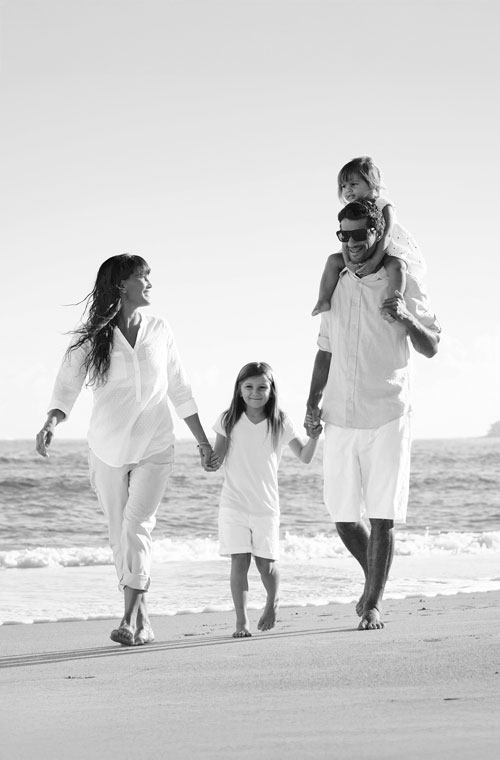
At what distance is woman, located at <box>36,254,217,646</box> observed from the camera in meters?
5.05

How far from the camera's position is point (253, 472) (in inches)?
214

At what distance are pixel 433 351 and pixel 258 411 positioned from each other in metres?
1.06

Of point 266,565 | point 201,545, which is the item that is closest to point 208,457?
point 266,565

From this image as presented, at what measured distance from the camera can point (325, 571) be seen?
30.1 ft

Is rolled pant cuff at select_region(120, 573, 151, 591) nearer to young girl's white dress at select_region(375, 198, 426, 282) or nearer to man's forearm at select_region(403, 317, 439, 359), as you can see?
man's forearm at select_region(403, 317, 439, 359)

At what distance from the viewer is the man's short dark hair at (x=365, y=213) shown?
5.07 m

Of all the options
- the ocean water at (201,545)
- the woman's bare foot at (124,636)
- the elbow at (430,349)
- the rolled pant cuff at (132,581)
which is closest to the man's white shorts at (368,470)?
the elbow at (430,349)

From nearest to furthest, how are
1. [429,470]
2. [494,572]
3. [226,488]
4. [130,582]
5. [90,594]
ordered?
[130,582]
[226,488]
[90,594]
[494,572]
[429,470]

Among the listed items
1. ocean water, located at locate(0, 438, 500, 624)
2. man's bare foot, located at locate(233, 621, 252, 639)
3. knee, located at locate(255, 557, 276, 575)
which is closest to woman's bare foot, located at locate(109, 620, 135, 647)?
man's bare foot, located at locate(233, 621, 252, 639)

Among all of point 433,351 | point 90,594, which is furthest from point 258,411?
point 90,594

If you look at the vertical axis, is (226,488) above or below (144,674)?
above

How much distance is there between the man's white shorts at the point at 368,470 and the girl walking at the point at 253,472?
0.21 metres

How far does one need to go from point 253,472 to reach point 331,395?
63 cm

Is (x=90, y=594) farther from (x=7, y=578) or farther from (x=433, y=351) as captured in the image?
(x=433, y=351)
